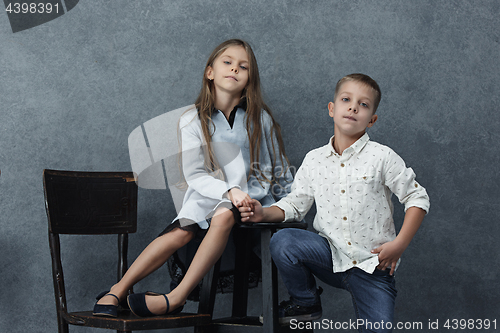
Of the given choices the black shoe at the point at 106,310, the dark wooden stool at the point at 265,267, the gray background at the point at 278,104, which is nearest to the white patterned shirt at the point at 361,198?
the dark wooden stool at the point at 265,267

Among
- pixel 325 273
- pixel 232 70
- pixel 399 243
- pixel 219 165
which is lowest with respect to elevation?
pixel 325 273

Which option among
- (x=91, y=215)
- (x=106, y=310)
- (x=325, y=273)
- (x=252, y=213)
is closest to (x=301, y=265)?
(x=325, y=273)

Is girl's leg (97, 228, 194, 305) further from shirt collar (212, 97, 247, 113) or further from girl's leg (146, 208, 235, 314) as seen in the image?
shirt collar (212, 97, 247, 113)

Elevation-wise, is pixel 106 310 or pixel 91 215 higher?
pixel 91 215

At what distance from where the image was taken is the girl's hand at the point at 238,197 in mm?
1252

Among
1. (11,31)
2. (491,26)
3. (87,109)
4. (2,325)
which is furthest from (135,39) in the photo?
(491,26)

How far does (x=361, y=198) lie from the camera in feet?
4.04

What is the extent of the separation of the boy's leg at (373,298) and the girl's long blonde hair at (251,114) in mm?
484

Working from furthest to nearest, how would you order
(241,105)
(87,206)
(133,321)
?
1. (241,105)
2. (87,206)
3. (133,321)

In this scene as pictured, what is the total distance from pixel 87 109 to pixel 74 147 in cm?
17

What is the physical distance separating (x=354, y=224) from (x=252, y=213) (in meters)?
0.30

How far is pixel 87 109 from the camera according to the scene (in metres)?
1.73

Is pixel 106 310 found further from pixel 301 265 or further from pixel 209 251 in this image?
pixel 301 265

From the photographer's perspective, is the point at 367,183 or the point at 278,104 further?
the point at 278,104
